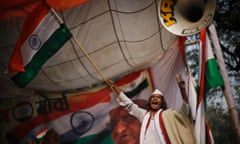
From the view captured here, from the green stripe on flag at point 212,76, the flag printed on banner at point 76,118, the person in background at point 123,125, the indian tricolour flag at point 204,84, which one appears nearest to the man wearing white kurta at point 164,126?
the indian tricolour flag at point 204,84

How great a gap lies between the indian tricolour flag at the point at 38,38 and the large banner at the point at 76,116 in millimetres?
1516

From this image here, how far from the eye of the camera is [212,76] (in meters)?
3.85

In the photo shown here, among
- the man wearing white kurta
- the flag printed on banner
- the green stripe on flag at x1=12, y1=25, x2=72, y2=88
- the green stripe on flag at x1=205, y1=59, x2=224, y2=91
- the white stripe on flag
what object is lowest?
the man wearing white kurta

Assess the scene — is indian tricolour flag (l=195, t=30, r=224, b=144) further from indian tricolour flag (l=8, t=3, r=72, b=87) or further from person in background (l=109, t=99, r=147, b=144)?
person in background (l=109, t=99, r=147, b=144)

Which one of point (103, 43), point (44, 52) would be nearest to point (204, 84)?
point (103, 43)

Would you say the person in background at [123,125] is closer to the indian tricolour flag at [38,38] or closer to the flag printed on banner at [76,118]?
the flag printed on banner at [76,118]

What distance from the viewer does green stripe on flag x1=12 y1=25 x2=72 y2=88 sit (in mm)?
4422

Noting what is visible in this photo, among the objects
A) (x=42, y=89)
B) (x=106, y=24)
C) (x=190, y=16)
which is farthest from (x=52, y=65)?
(x=190, y=16)

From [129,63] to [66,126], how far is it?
4.90ft

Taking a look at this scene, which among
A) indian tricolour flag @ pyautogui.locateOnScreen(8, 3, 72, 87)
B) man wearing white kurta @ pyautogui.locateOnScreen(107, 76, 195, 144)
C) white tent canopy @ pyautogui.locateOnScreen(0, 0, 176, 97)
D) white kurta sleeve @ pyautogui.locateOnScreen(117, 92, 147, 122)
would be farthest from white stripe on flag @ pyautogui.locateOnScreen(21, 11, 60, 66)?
man wearing white kurta @ pyautogui.locateOnScreen(107, 76, 195, 144)

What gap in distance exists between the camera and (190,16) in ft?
14.1

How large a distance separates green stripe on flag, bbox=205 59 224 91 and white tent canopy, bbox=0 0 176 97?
126 centimetres

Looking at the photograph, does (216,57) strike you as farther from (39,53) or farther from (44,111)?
(44,111)

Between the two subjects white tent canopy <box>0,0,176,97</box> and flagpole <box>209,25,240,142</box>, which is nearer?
flagpole <box>209,25,240,142</box>
